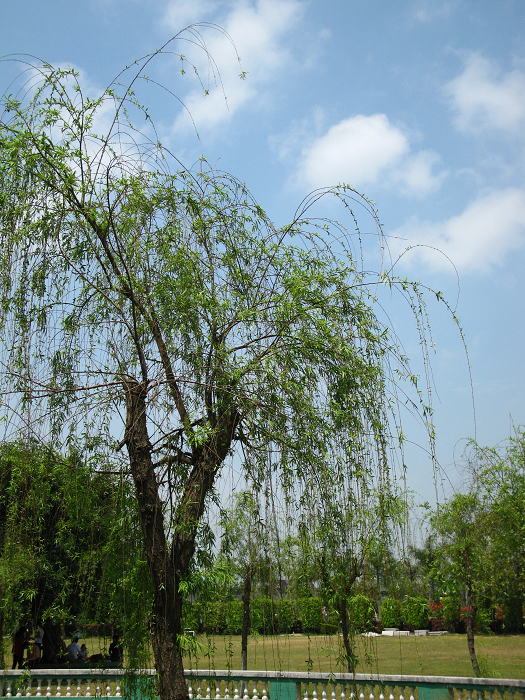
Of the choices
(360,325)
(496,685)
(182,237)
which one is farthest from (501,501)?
(182,237)

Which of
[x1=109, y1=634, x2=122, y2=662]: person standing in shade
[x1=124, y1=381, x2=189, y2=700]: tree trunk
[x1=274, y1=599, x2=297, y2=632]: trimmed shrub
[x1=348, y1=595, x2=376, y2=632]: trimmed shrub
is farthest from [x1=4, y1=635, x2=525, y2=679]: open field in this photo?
[x1=348, y1=595, x2=376, y2=632]: trimmed shrub

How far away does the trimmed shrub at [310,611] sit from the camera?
2.50 meters

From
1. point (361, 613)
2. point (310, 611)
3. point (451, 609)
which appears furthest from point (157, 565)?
point (451, 609)

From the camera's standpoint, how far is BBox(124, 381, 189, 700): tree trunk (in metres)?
3.15

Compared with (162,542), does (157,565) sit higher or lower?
lower

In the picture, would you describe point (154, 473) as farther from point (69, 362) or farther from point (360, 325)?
point (360, 325)

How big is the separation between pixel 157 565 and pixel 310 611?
1001mm

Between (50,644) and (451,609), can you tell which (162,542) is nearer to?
(50,644)

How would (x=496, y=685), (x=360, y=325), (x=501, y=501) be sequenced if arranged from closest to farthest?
(x=360, y=325), (x=496, y=685), (x=501, y=501)

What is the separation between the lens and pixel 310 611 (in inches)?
100

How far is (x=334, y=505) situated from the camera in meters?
2.72

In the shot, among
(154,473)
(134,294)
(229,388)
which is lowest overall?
(154,473)

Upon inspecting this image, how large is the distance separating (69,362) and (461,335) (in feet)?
6.87

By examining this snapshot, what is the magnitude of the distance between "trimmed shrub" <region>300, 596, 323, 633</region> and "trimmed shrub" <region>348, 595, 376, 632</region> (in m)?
0.14
